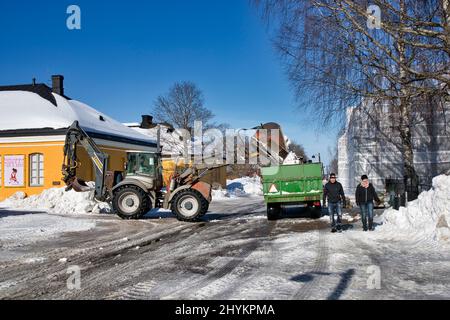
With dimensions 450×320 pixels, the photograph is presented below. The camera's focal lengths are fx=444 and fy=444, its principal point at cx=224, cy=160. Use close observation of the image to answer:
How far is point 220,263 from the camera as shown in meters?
8.47

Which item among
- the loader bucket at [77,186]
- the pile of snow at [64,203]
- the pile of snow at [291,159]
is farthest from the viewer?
the pile of snow at [64,203]

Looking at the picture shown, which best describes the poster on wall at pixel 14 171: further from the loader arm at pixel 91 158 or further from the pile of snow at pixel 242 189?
the pile of snow at pixel 242 189

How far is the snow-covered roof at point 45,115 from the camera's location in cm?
2683

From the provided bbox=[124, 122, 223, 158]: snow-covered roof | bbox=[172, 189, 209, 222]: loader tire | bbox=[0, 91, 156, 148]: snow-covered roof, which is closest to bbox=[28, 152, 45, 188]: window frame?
bbox=[0, 91, 156, 148]: snow-covered roof

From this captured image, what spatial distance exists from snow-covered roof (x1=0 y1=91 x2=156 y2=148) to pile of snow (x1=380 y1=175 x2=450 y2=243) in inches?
790

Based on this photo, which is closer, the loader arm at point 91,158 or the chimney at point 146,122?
the loader arm at point 91,158

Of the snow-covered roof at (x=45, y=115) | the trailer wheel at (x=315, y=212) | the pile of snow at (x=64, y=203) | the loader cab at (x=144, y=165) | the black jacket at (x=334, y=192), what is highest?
the snow-covered roof at (x=45, y=115)

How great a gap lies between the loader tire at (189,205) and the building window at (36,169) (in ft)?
43.2

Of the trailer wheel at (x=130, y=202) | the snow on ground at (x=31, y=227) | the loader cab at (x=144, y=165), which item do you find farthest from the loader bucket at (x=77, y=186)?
the trailer wheel at (x=130, y=202)

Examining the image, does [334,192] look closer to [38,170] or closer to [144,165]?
[144,165]

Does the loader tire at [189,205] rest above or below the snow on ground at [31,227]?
above

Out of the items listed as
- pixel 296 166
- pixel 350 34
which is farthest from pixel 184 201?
pixel 350 34

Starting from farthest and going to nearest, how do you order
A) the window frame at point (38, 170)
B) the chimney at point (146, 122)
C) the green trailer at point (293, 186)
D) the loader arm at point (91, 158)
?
the chimney at point (146, 122), the window frame at point (38, 170), the loader arm at point (91, 158), the green trailer at point (293, 186)
